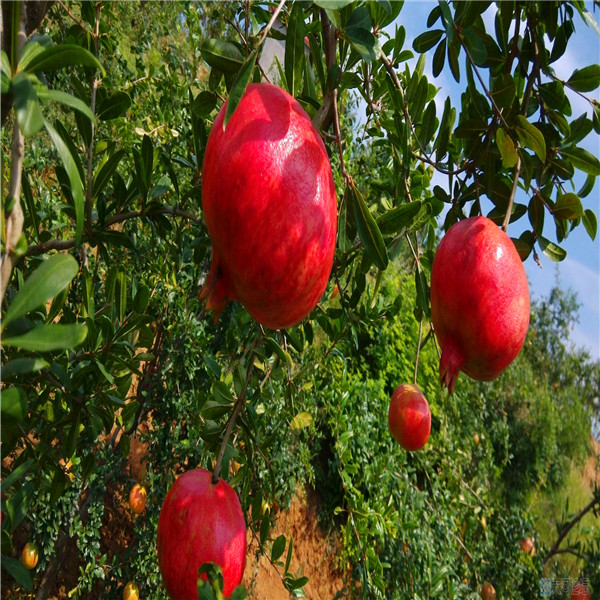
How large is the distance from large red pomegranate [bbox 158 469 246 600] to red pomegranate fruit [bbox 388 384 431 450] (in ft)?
2.86

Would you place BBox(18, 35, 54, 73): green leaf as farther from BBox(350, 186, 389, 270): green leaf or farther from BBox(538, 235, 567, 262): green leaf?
BBox(538, 235, 567, 262): green leaf

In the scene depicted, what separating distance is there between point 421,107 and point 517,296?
1.39ft

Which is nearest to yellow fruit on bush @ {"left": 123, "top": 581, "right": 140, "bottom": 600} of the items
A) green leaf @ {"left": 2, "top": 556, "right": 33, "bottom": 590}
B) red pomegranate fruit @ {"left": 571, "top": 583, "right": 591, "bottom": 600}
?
green leaf @ {"left": 2, "top": 556, "right": 33, "bottom": 590}

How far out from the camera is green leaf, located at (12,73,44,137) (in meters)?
0.33

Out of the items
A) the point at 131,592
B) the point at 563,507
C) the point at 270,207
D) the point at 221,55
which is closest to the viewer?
the point at 270,207

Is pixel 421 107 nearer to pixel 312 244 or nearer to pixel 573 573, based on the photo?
pixel 312 244

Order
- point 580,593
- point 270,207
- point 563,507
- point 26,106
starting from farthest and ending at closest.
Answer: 1. point 563,507
2. point 580,593
3. point 270,207
4. point 26,106

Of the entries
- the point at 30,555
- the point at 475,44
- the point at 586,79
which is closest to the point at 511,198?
the point at 475,44

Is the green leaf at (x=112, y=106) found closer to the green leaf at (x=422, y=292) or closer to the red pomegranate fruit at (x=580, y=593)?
the green leaf at (x=422, y=292)

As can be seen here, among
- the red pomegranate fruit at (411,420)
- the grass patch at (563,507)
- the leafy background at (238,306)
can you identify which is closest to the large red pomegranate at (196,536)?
the leafy background at (238,306)

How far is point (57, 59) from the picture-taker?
397 millimetres

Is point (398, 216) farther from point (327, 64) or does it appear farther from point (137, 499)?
point (137, 499)

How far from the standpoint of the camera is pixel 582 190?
3.12ft

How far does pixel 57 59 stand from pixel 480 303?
424 millimetres
